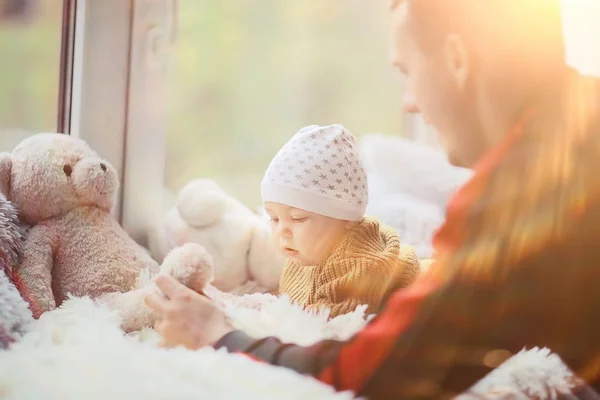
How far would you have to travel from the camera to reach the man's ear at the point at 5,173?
861 millimetres

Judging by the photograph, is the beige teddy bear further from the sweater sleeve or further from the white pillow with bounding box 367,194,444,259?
the white pillow with bounding box 367,194,444,259

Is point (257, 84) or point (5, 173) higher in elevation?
point (257, 84)

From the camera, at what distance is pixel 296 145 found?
88 cm

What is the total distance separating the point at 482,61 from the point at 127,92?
1.64 ft

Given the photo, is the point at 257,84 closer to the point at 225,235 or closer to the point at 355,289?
the point at 225,235

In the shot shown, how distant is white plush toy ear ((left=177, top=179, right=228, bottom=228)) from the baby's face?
0.19 meters

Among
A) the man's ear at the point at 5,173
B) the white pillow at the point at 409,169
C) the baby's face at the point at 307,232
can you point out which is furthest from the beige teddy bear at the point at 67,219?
the white pillow at the point at 409,169

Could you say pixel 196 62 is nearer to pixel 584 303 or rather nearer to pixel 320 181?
pixel 320 181

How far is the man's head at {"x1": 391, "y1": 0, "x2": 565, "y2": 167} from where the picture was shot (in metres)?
0.76

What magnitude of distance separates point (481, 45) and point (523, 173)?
15 centimetres

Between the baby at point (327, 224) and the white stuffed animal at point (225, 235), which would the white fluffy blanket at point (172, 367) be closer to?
the baby at point (327, 224)

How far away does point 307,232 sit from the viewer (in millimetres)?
864

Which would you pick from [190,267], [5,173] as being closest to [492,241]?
[190,267]

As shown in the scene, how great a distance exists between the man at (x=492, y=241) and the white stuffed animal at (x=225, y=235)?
25cm
